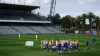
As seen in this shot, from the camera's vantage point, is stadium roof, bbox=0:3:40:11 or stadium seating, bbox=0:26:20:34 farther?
stadium roof, bbox=0:3:40:11

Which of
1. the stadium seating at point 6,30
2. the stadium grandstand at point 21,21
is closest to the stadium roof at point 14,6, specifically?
the stadium grandstand at point 21,21

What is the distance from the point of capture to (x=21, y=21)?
117 meters

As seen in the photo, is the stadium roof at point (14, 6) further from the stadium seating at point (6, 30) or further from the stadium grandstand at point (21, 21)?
the stadium seating at point (6, 30)

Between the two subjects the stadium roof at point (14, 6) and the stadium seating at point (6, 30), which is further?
the stadium roof at point (14, 6)

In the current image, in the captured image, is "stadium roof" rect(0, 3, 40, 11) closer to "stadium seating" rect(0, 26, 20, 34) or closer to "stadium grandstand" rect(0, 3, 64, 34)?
"stadium grandstand" rect(0, 3, 64, 34)

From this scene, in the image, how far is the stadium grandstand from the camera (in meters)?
112

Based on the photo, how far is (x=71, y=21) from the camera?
19950 centimetres

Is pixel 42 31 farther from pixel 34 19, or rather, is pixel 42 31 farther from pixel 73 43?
pixel 73 43

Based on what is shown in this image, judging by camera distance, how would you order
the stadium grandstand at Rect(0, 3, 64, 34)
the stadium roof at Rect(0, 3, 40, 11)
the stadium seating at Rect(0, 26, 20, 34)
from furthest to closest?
the stadium roof at Rect(0, 3, 40, 11) < the stadium grandstand at Rect(0, 3, 64, 34) < the stadium seating at Rect(0, 26, 20, 34)

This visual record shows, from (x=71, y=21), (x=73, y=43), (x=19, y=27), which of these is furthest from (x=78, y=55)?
(x=71, y=21)

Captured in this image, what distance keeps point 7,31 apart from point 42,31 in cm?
1697

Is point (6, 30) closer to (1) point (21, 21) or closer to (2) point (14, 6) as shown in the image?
(1) point (21, 21)

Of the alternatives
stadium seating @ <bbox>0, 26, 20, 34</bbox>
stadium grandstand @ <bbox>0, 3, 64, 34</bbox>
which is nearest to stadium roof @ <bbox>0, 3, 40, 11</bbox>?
stadium grandstand @ <bbox>0, 3, 64, 34</bbox>

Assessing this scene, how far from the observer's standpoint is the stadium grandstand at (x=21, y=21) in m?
112
